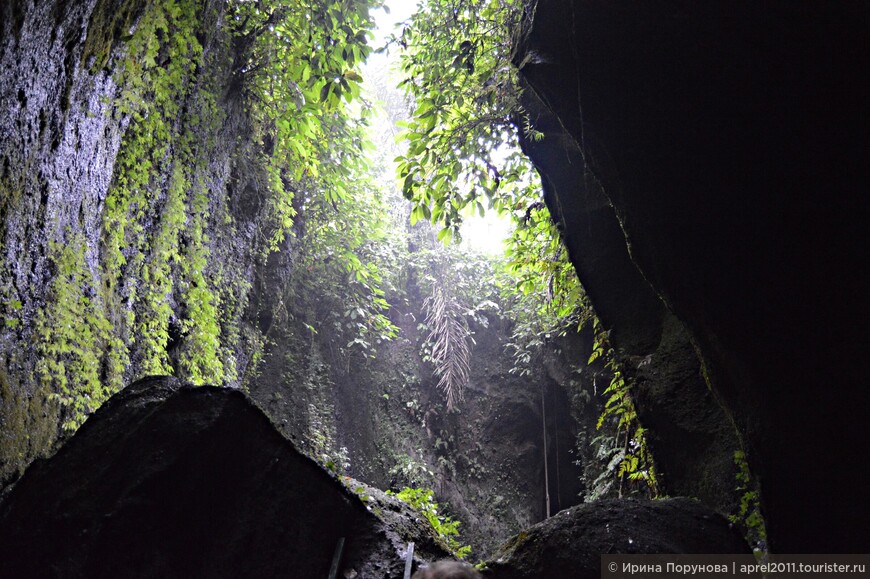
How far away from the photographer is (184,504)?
2.72 metres

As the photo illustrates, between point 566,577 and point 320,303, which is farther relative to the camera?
point 320,303

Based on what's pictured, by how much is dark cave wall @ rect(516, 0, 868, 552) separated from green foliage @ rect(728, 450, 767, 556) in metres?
0.39

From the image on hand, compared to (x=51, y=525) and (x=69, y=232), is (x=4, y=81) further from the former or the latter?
(x=51, y=525)

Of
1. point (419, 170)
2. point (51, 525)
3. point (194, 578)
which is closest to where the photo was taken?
point (51, 525)

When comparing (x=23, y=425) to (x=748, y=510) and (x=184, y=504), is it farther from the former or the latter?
(x=748, y=510)

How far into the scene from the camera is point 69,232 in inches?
143

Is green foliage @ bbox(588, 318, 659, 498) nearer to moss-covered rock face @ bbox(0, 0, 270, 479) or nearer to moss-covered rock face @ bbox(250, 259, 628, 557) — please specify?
moss-covered rock face @ bbox(250, 259, 628, 557)

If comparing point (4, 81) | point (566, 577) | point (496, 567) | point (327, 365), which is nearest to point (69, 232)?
point (4, 81)

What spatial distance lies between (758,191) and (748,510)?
2128mm

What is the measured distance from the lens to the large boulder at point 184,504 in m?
2.47

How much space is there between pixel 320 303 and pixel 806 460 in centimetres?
911

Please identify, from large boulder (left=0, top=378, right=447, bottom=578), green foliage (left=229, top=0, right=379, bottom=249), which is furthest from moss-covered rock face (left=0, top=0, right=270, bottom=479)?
large boulder (left=0, top=378, right=447, bottom=578)

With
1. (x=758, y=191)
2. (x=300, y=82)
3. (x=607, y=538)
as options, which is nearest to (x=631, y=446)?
(x=607, y=538)

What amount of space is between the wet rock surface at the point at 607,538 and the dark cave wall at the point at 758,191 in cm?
46
